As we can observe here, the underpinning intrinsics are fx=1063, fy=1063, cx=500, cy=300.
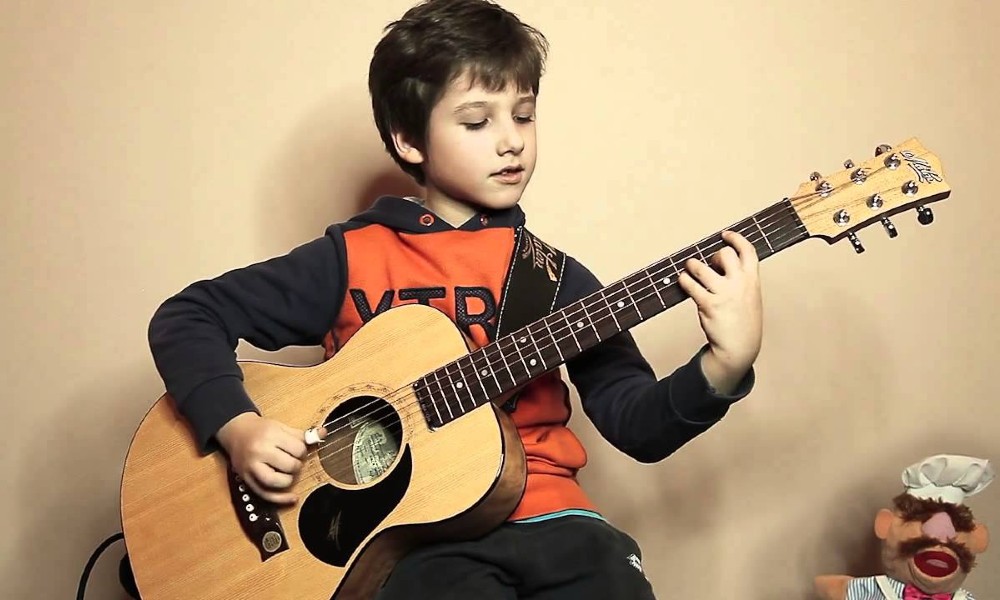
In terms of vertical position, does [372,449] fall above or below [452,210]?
below

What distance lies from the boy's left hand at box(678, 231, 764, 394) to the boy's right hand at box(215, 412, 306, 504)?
0.47 metres

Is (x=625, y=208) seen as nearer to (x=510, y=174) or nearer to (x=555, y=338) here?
(x=510, y=174)

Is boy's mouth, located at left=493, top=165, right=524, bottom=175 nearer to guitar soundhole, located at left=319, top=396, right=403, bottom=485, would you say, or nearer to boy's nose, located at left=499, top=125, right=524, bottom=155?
boy's nose, located at left=499, top=125, right=524, bottom=155

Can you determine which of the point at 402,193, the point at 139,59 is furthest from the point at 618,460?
the point at 139,59

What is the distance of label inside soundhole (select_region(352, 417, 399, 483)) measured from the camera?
1.22 metres

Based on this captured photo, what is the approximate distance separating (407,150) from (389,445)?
439mm

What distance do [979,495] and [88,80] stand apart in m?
1.72

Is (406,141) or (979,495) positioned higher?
(406,141)

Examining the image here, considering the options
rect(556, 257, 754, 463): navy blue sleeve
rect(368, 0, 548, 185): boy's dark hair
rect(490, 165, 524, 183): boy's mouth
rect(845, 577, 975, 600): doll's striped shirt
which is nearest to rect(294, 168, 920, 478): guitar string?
rect(556, 257, 754, 463): navy blue sleeve

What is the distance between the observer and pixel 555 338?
1.22 meters

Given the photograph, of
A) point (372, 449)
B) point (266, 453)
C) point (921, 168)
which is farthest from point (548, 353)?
point (921, 168)

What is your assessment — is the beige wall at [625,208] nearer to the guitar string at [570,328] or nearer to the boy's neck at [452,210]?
the boy's neck at [452,210]

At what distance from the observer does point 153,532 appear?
1250mm

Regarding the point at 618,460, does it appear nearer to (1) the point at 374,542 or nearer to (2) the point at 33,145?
(1) the point at 374,542
